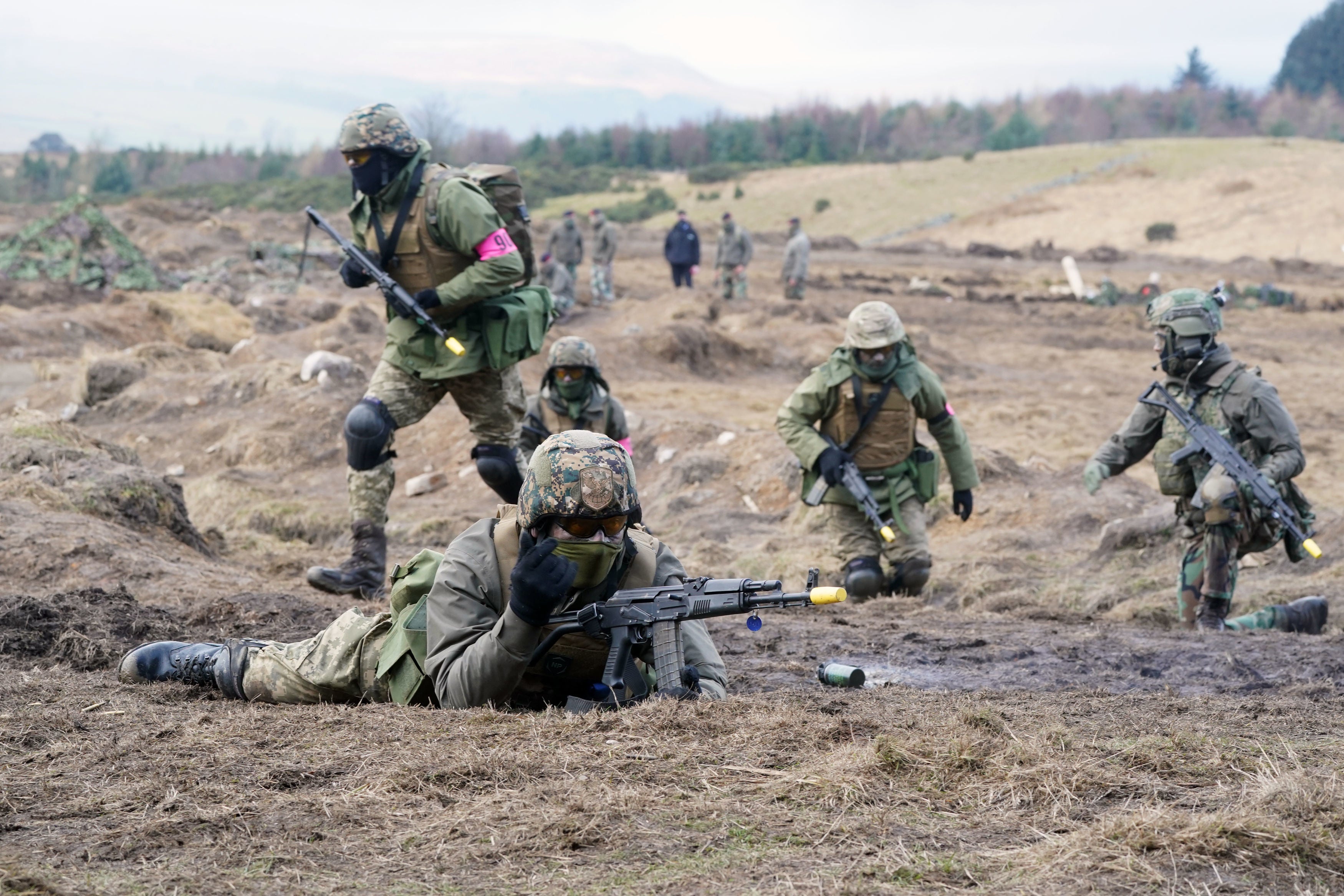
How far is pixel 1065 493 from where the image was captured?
10898 millimetres

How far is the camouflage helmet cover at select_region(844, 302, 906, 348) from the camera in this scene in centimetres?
716

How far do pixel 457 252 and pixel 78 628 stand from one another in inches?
98.8

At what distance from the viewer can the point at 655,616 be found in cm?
413

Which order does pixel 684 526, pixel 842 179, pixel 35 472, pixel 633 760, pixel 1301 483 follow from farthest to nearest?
pixel 842 179
pixel 1301 483
pixel 684 526
pixel 35 472
pixel 633 760

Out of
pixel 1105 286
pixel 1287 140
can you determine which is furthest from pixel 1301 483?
pixel 1287 140

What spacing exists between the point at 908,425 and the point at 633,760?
4.21m

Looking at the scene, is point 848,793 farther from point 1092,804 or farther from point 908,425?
point 908,425

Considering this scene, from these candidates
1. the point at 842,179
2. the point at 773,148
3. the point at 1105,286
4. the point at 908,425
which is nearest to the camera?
the point at 908,425

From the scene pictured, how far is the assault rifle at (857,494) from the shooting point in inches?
289

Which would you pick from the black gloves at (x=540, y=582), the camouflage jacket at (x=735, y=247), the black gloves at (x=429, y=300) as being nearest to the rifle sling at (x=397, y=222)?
the black gloves at (x=429, y=300)

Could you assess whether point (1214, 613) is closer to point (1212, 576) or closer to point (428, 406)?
point (1212, 576)

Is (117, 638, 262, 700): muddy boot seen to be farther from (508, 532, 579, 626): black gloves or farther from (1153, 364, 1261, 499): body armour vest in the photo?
Answer: (1153, 364, 1261, 499): body armour vest

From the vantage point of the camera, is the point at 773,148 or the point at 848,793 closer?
the point at 848,793

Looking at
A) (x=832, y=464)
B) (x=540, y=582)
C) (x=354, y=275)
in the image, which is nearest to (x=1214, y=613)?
(x=832, y=464)
